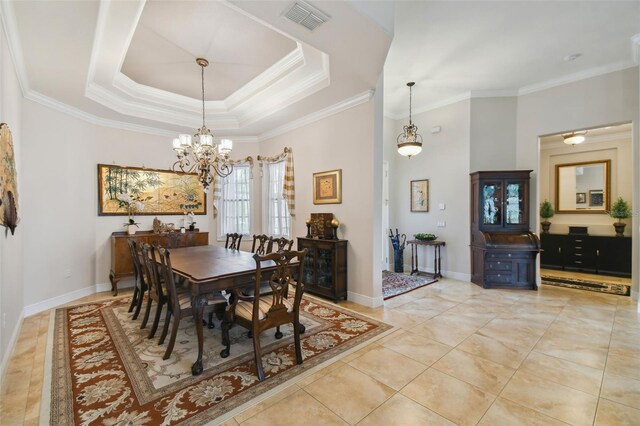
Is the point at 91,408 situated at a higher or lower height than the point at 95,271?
lower

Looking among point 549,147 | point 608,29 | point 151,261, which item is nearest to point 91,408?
point 151,261

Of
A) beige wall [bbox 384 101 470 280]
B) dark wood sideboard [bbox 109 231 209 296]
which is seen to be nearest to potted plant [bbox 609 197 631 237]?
beige wall [bbox 384 101 470 280]

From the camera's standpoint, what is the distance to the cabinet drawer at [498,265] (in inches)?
184

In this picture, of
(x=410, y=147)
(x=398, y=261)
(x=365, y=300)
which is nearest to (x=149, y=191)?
(x=365, y=300)

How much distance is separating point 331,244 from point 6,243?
11.2 ft

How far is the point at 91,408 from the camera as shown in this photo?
1.85 m

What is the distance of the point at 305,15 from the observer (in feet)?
7.54

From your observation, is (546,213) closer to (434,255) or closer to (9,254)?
(434,255)

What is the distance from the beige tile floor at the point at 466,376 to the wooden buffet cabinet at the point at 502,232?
1120 mm

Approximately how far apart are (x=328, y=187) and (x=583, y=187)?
5.88m

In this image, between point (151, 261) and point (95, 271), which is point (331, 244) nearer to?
point (151, 261)

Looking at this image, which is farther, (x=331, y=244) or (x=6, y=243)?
(x=331, y=244)

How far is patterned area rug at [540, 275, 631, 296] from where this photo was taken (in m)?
4.43

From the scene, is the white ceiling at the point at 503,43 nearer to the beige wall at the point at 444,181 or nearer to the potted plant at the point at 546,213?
the beige wall at the point at 444,181
